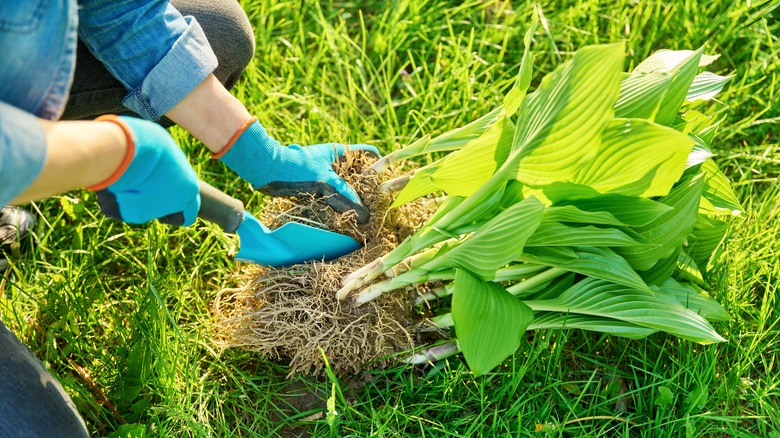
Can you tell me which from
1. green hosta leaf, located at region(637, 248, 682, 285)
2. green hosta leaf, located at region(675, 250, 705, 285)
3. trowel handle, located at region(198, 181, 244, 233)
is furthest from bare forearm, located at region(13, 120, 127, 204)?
green hosta leaf, located at region(675, 250, 705, 285)

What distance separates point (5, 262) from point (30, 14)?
32.8 inches

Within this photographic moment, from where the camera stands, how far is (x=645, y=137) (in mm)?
951

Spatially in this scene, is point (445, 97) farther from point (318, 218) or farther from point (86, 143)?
point (86, 143)

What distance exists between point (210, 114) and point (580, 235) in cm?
67

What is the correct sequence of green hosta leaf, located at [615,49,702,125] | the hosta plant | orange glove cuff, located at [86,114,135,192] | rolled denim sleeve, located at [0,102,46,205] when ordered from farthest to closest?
1. green hosta leaf, located at [615,49,702,125]
2. the hosta plant
3. orange glove cuff, located at [86,114,135,192]
4. rolled denim sleeve, located at [0,102,46,205]

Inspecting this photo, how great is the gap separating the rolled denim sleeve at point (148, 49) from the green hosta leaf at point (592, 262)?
656 mm

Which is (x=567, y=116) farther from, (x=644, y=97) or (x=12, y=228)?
(x=12, y=228)

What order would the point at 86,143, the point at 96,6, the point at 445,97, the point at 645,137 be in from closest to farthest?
the point at 86,143, the point at 645,137, the point at 96,6, the point at 445,97

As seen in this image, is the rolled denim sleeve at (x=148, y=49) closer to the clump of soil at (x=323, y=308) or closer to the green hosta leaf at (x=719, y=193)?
the clump of soil at (x=323, y=308)

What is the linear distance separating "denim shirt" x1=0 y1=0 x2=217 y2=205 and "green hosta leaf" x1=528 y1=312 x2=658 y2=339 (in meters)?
0.74

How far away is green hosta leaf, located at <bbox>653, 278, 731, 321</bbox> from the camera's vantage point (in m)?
1.25

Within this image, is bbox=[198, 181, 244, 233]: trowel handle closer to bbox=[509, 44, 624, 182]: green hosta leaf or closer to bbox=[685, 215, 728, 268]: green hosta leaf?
bbox=[509, 44, 624, 182]: green hosta leaf

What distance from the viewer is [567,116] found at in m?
0.95

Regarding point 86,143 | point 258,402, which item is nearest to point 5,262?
point 258,402
